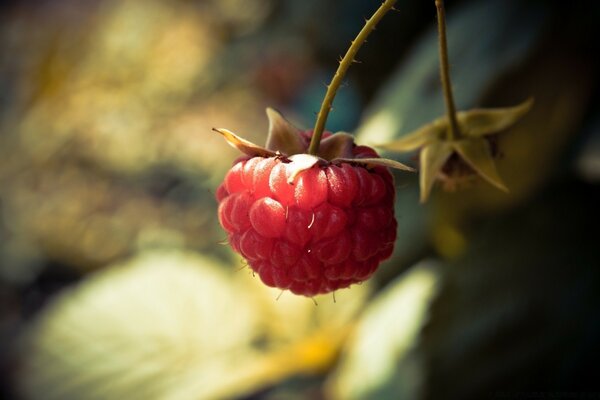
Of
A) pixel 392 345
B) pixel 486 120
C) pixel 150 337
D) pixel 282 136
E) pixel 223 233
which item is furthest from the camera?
pixel 223 233

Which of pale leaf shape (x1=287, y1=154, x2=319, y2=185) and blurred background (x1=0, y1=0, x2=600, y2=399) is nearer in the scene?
pale leaf shape (x1=287, y1=154, x2=319, y2=185)

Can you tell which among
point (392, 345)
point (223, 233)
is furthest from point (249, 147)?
point (223, 233)

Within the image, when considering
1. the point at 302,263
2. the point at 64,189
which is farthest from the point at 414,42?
the point at 64,189

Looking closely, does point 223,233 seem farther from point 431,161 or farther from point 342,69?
point 342,69

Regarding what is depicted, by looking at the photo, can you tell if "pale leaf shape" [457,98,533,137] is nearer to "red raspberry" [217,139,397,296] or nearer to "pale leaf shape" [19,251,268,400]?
"red raspberry" [217,139,397,296]

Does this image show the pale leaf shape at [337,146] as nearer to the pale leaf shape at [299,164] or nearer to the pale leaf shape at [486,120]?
the pale leaf shape at [299,164]

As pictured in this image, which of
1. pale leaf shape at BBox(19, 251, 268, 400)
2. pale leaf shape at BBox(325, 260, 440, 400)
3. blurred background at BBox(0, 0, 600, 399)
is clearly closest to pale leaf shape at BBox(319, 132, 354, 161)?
blurred background at BBox(0, 0, 600, 399)

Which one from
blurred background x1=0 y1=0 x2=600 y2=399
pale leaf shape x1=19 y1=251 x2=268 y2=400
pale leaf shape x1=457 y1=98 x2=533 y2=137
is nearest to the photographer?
pale leaf shape x1=457 y1=98 x2=533 y2=137
